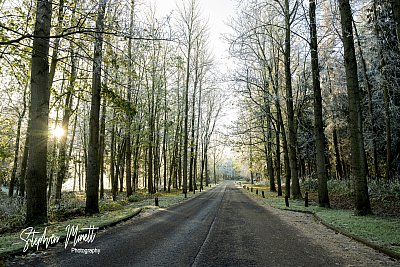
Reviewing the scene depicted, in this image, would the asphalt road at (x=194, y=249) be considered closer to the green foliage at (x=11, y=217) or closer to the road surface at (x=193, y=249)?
the road surface at (x=193, y=249)

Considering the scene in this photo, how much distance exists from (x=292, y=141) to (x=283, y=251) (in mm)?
14263

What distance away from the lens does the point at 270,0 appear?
18562 millimetres

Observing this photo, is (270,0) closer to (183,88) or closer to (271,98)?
(271,98)

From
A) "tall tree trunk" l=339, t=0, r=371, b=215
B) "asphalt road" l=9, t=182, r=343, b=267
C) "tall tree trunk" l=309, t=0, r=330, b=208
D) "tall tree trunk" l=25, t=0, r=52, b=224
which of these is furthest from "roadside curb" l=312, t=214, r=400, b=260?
"tall tree trunk" l=25, t=0, r=52, b=224

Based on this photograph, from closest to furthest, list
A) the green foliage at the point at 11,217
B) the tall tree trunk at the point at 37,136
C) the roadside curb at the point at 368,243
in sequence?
the roadside curb at the point at 368,243
the tall tree trunk at the point at 37,136
the green foliage at the point at 11,217

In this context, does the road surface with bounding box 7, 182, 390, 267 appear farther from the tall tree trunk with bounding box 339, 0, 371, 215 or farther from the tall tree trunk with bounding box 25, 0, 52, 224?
the tall tree trunk with bounding box 339, 0, 371, 215

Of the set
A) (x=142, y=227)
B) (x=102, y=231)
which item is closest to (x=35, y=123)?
(x=102, y=231)

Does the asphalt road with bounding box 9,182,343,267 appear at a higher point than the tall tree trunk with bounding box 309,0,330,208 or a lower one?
lower

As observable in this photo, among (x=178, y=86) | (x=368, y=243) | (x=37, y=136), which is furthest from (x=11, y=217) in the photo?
(x=178, y=86)

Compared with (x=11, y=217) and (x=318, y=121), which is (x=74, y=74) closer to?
(x=11, y=217)

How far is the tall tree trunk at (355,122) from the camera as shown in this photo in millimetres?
10570

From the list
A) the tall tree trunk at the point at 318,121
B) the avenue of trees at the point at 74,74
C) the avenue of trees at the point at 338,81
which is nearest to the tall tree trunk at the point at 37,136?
the avenue of trees at the point at 74,74

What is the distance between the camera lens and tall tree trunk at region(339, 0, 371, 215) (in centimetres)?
1057

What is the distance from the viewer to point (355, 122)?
432 inches
